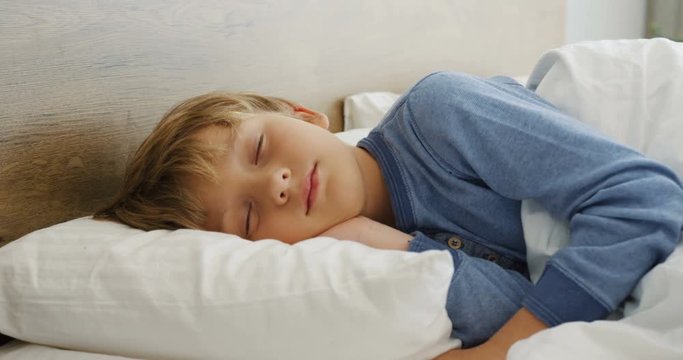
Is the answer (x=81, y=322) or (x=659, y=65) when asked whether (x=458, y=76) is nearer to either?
(x=659, y=65)

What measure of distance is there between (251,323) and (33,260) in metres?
0.27

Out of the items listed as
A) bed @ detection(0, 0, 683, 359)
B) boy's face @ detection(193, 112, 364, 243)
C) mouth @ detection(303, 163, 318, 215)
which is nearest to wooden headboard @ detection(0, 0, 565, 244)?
bed @ detection(0, 0, 683, 359)

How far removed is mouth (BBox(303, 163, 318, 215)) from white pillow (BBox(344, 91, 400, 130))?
49 cm

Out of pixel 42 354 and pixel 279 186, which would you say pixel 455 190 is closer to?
pixel 279 186

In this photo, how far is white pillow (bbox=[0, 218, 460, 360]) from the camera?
2.15 feet

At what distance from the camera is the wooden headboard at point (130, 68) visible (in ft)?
3.09

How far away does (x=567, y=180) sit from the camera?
Answer: 0.78 metres

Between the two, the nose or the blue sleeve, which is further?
A: the nose

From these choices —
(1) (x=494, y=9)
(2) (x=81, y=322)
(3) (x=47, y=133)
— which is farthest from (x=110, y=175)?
(1) (x=494, y=9)

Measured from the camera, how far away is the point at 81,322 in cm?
72

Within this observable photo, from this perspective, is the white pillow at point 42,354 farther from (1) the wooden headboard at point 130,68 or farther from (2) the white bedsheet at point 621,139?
(1) the wooden headboard at point 130,68

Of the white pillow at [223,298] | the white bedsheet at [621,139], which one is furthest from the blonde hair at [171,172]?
the white bedsheet at [621,139]

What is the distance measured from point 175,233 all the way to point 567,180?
44 centimetres

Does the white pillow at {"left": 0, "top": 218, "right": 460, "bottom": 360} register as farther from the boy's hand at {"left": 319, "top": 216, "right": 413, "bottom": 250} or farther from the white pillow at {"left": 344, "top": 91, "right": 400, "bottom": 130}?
the white pillow at {"left": 344, "top": 91, "right": 400, "bottom": 130}
